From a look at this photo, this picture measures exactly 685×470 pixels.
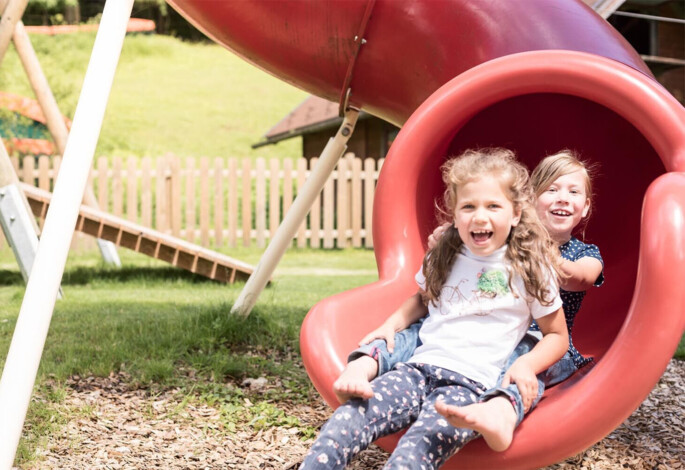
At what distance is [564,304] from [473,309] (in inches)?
18.4

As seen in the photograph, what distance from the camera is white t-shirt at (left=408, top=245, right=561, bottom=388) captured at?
2.07m

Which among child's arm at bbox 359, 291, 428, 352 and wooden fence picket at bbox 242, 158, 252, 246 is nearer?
child's arm at bbox 359, 291, 428, 352

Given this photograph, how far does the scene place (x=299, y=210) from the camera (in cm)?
383

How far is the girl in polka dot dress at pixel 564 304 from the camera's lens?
1929mm

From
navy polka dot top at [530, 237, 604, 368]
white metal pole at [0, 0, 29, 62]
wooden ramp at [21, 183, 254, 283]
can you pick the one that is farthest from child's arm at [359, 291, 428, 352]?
wooden ramp at [21, 183, 254, 283]

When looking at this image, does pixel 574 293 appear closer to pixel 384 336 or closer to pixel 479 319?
pixel 479 319

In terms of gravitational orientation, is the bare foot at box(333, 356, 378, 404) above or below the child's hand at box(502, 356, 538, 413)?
below

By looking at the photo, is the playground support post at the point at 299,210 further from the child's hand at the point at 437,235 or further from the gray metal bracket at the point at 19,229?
the gray metal bracket at the point at 19,229

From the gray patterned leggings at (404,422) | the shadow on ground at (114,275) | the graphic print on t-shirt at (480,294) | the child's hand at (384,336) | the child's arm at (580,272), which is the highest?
the child's arm at (580,272)

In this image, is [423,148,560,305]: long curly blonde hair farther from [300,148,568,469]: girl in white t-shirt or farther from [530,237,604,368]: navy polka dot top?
[530,237,604,368]: navy polka dot top

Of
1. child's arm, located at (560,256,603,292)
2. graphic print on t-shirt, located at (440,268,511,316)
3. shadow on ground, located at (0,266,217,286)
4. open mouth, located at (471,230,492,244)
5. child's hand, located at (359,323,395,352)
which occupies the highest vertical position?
open mouth, located at (471,230,492,244)

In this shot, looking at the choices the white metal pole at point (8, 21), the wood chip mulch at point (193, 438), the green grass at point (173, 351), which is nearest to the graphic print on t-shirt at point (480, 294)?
the wood chip mulch at point (193, 438)

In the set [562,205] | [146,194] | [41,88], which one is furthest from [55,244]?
[146,194]

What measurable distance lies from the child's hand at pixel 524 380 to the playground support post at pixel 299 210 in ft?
5.70
